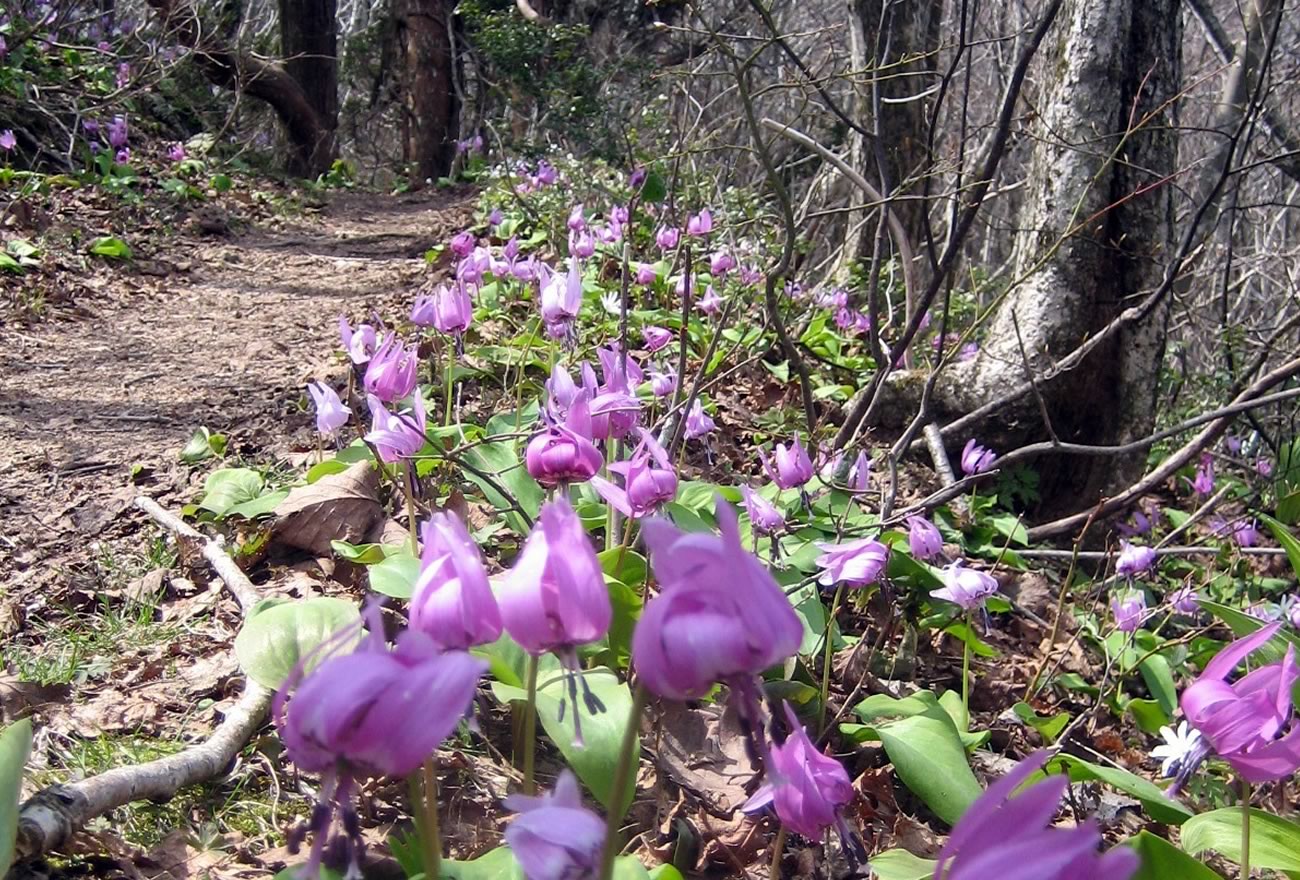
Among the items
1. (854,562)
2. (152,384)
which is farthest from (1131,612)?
(152,384)

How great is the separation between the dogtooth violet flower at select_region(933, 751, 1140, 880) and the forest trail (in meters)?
2.36

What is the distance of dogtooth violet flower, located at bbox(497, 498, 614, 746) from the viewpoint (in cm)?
82

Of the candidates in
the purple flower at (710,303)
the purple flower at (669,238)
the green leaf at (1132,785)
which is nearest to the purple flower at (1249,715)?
the green leaf at (1132,785)

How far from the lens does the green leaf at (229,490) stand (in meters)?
2.66

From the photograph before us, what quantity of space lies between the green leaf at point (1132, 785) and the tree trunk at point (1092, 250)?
8.51 ft

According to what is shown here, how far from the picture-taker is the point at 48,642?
2258 mm

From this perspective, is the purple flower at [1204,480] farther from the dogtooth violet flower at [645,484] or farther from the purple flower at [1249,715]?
the dogtooth violet flower at [645,484]

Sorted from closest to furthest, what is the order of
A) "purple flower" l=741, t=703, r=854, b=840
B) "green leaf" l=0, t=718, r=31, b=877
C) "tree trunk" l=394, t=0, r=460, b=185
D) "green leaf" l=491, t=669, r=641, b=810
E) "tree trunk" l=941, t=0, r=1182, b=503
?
"green leaf" l=0, t=718, r=31, b=877
"purple flower" l=741, t=703, r=854, b=840
"green leaf" l=491, t=669, r=641, b=810
"tree trunk" l=941, t=0, r=1182, b=503
"tree trunk" l=394, t=0, r=460, b=185

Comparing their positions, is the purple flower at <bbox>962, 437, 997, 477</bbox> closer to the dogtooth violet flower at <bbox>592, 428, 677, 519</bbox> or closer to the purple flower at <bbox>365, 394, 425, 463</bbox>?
the dogtooth violet flower at <bbox>592, 428, 677, 519</bbox>

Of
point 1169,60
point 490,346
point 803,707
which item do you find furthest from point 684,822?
point 1169,60

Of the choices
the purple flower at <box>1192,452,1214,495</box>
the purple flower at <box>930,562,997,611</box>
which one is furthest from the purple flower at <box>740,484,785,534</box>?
the purple flower at <box>1192,452,1214,495</box>

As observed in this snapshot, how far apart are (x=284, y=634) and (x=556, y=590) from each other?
0.86 metres

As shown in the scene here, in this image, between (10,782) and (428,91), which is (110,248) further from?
(428,91)

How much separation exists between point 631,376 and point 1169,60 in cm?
321
